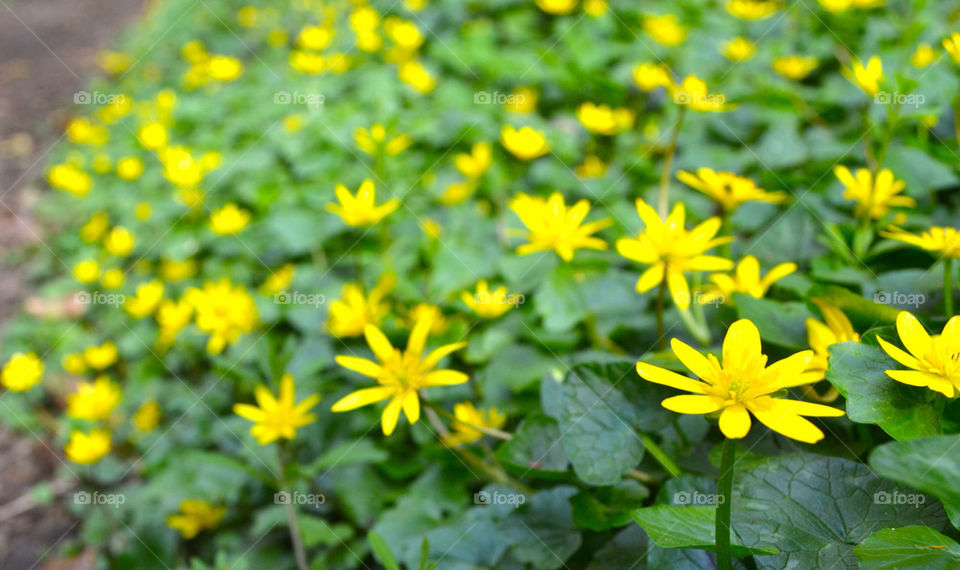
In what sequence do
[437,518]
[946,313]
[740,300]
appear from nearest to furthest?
1. [946,313]
2. [740,300]
3. [437,518]

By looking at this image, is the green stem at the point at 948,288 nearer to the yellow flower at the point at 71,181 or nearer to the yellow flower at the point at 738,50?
the yellow flower at the point at 738,50

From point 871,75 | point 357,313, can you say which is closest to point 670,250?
point 871,75

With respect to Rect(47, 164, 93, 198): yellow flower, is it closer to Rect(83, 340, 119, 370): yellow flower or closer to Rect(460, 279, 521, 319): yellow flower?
Rect(83, 340, 119, 370): yellow flower

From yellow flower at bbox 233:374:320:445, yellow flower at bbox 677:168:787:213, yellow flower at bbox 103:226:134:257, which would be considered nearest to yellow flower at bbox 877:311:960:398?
yellow flower at bbox 677:168:787:213

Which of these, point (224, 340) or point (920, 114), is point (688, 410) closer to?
point (920, 114)

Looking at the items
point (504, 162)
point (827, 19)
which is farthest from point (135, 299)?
point (827, 19)

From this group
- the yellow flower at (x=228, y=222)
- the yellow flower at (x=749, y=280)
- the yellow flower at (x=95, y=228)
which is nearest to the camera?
the yellow flower at (x=749, y=280)

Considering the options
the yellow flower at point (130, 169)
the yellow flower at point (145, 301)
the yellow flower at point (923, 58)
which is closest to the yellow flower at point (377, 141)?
the yellow flower at point (145, 301)
